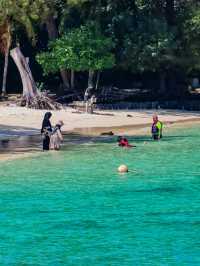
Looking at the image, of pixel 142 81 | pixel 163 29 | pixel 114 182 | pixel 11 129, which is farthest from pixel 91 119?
pixel 114 182

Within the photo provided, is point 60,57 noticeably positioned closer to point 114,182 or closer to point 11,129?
point 11,129

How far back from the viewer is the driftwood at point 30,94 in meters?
54.6

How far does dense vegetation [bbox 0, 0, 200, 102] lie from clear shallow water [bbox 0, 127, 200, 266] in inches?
872

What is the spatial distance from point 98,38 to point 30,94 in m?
6.58

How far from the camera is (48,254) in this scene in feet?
63.9

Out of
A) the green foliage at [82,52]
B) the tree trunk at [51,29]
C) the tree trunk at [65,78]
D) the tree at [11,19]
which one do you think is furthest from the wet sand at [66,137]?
the tree trunk at [51,29]

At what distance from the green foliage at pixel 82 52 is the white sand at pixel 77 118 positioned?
3952 millimetres

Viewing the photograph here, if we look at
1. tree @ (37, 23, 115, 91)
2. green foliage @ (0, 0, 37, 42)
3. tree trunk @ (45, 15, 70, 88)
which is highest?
green foliage @ (0, 0, 37, 42)

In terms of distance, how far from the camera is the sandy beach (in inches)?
1588

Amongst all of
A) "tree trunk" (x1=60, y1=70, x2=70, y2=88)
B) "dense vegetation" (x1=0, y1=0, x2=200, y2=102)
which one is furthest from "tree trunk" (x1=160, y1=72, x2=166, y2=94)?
"tree trunk" (x1=60, y1=70, x2=70, y2=88)

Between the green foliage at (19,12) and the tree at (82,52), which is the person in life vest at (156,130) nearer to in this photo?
the tree at (82,52)

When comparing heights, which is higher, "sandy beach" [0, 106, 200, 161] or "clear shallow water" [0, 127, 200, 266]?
"sandy beach" [0, 106, 200, 161]

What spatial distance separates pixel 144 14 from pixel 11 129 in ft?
69.1

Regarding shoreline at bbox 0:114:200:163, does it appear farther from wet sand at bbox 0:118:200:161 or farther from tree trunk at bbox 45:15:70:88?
tree trunk at bbox 45:15:70:88
